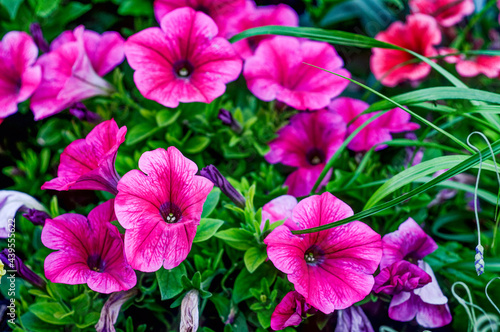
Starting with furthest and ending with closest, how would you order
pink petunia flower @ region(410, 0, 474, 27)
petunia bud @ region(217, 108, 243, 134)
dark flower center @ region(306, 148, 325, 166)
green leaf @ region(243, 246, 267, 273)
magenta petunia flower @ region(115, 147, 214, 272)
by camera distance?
pink petunia flower @ region(410, 0, 474, 27), dark flower center @ region(306, 148, 325, 166), petunia bud @ region(217, 108, 243, 134), green leaf @ region(243, 246, 267, 273), magenta petunia flower @ region(115, 147, 214, 272)

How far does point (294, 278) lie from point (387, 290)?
0.18 metres

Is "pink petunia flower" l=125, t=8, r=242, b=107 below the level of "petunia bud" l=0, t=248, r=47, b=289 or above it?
above

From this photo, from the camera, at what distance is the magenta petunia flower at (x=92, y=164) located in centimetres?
74

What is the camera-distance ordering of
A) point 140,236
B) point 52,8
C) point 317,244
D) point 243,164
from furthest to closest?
point 52,8, point 243,164, point 317,244, point 140,236

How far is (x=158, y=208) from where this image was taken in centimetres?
73

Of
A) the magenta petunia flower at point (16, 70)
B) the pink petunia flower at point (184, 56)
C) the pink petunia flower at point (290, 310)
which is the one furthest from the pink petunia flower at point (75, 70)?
the pink petunia flower at point (290, 310)

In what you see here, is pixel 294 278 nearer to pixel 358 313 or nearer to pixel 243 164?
pixel 358 313

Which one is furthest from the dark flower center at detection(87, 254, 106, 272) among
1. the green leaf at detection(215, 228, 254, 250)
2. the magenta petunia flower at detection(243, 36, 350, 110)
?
the magenta petunia flower at detection(243, 36, 350, 110)

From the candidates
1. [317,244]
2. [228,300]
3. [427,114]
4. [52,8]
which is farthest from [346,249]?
[52,8]

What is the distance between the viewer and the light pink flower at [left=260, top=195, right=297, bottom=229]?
812 mm

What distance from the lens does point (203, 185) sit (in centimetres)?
70

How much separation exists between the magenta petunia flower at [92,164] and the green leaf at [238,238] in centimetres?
21

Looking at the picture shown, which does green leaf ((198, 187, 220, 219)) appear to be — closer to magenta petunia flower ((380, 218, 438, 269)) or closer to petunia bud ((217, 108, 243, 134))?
petunia bud ((217, 108, 243, 134))

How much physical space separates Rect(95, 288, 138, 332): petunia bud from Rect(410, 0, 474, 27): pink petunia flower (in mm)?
1048
